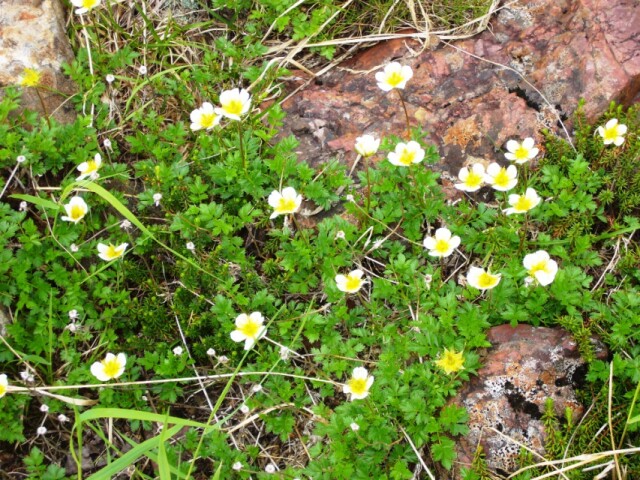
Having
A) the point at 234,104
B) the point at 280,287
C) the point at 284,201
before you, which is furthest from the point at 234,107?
the point at 280,287

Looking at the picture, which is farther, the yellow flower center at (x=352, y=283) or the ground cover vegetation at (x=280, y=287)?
the yellow flower center at (x=352, y=283)

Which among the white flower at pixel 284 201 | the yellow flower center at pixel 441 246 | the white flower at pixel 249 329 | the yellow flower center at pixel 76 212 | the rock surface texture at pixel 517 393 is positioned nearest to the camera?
the rock surface texture at pixel 517 393

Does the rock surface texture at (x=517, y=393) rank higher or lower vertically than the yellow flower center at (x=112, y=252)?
lower

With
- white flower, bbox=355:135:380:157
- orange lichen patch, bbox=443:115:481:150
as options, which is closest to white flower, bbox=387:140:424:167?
white flower, bbox=355:135:380:157

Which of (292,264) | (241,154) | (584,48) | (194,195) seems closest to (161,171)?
(194,195)

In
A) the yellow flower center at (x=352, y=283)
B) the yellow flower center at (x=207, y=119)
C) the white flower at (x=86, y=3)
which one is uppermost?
the white flower at (x=86, y=3)

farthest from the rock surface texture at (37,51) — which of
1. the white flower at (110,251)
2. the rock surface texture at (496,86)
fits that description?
the rock surface texture at (496,86)

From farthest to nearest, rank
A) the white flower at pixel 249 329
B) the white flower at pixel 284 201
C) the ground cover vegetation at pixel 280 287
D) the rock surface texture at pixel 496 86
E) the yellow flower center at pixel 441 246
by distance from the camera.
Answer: the rock surface texture at pixel 496 86 → the white flower at pixel 284 201 → the yellow flower center at pixel 441 246 → the white flower at pixel 249 329 → the ground cover vegetation at pixel 280 287

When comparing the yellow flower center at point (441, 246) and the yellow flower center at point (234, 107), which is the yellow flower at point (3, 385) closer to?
the yellow flower center at point (234, 107)
